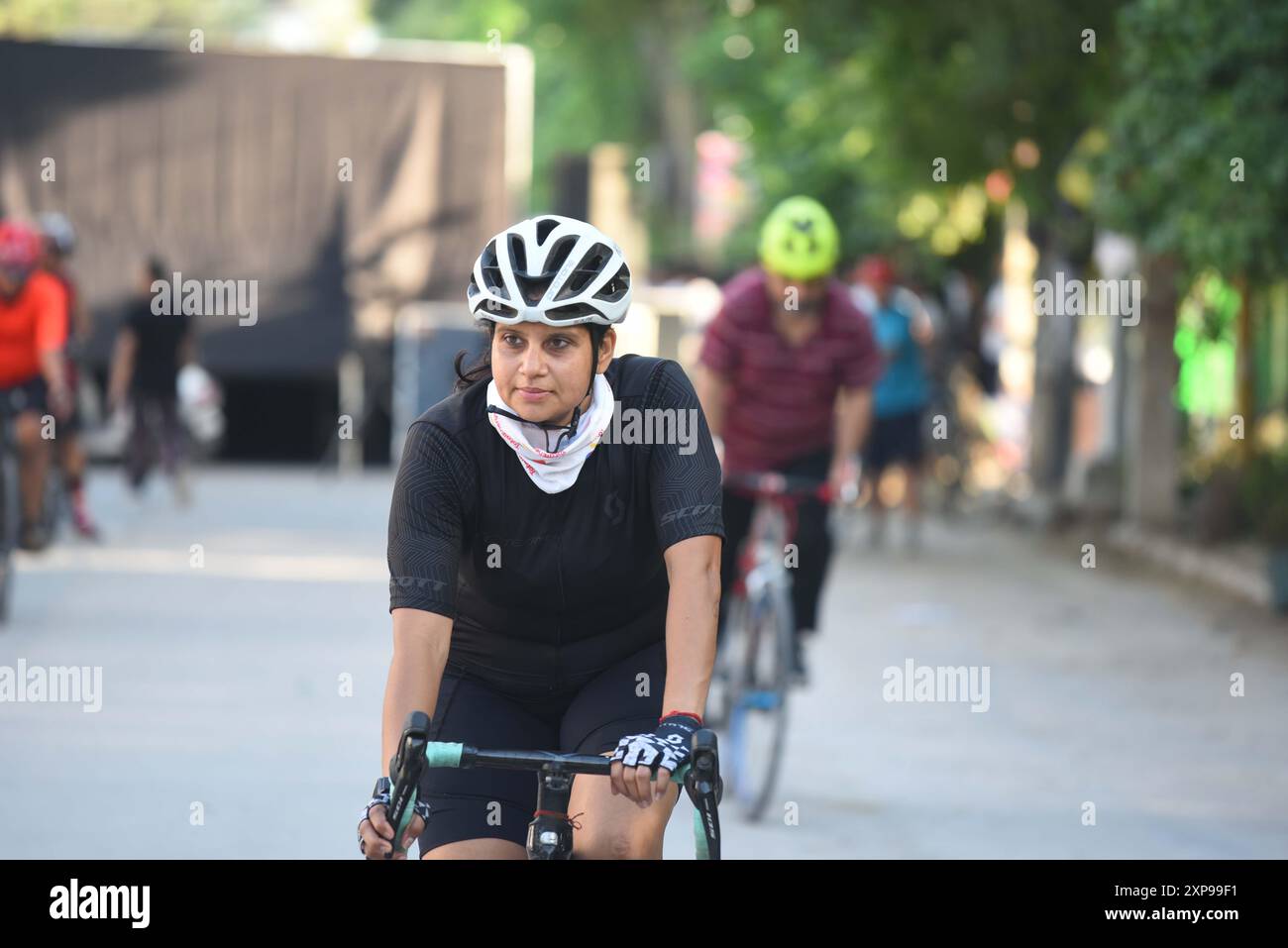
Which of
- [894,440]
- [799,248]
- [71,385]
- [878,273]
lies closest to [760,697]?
[799,248]

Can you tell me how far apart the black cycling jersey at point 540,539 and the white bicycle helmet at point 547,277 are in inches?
9.9

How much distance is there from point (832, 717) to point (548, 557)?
6.29m

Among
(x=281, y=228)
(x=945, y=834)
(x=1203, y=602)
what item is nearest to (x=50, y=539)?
(x=1203, y=602)

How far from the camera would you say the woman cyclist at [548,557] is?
162 inches

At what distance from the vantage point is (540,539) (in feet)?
14.0

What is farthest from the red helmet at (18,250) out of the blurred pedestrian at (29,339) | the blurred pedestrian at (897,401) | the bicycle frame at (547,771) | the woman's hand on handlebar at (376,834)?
the woman's hand on handlebar at (376,834)

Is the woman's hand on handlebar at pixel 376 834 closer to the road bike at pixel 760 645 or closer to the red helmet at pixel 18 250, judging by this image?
the road bike at pixel 760 645

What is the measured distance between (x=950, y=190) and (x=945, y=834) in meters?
11.5

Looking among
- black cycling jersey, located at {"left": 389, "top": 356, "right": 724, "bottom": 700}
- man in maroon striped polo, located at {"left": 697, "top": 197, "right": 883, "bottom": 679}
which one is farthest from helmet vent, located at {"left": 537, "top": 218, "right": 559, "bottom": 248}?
man in maroon striped polo, located at {"left": 697, "top": 197, "right": 883, "bottom": 679}

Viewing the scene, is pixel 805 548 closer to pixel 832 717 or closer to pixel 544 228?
pixel 832 717
